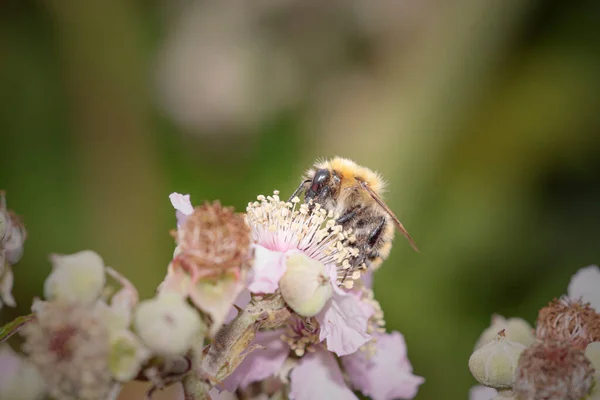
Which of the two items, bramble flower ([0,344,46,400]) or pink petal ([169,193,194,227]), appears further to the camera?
pink petal ([169,193,194,227])

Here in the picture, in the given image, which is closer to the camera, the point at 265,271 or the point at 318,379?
the point at 265,271

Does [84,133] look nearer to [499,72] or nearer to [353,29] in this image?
[353,29]

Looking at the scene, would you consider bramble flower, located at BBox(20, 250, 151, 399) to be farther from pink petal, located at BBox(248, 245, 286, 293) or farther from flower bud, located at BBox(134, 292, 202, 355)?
pink petal, located at BBox(248, 245, 286, 293)

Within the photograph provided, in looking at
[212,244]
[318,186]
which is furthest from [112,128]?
[212,244]

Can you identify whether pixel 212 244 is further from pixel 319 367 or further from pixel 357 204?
pixel 357 204

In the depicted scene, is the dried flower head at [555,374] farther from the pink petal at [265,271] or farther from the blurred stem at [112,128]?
the blurred stem at [112,128]

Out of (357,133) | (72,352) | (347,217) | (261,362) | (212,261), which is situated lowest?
(261,362)

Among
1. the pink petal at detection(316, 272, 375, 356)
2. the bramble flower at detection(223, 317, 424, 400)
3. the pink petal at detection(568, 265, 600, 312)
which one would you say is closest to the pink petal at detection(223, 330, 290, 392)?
the bramble flower at detection(223, 317, 424, 400)

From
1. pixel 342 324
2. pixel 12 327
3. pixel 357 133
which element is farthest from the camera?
pixel 357 133
